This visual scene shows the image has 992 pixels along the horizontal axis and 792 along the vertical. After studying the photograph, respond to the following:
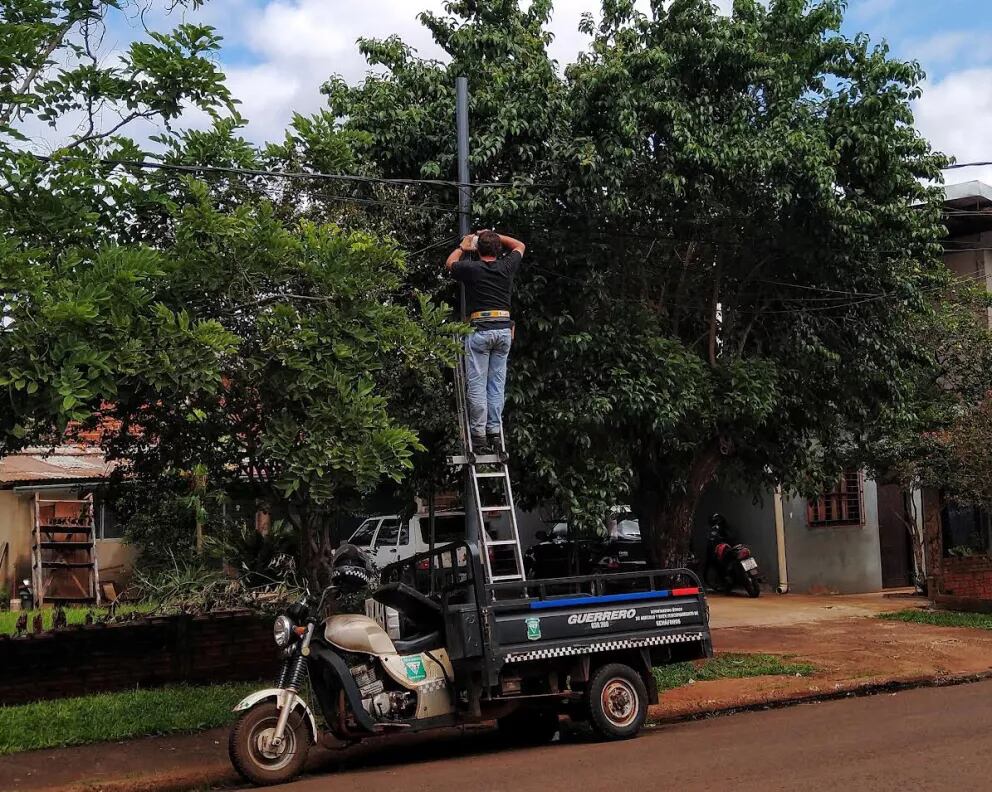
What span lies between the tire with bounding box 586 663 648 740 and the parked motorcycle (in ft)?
37.7

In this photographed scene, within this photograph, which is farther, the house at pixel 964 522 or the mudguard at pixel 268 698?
the house at pixel 964 522

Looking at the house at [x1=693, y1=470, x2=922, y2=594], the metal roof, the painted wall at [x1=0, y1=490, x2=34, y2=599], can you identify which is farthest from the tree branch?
the house at [x1=693, y1=470, x2=922, y2=594]

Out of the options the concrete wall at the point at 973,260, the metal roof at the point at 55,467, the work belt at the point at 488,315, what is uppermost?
the concrete wall at the point at 973,260

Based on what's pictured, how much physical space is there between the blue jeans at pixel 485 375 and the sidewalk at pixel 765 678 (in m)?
2.75

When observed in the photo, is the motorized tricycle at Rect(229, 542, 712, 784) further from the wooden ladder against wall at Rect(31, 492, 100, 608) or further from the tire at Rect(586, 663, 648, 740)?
the wooden ladder against wall at Rect(31, 492, 100, 608)

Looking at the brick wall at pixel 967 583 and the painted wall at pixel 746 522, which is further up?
the painted wall at pixel 746 522

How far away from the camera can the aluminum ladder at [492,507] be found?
358 inches

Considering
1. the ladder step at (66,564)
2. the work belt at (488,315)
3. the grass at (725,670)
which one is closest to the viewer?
the work belt at (488,315)

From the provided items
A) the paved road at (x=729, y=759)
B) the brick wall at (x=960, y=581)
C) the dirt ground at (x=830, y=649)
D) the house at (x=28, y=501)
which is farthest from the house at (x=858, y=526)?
the house at (x=28, y=501)

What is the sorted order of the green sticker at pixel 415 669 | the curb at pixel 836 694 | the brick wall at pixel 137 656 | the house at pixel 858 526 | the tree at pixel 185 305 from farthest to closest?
the house at pixel 858 526 → the curb at pixel 836 694 → the brick wall at pixel 137 656 → the green sticker at pixel 415 669 → the tree at pixel 185 305

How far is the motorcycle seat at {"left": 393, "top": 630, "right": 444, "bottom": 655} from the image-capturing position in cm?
797

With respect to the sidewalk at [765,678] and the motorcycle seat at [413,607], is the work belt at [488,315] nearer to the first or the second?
the motorcycle seat at [413,607]

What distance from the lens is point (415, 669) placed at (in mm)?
7883

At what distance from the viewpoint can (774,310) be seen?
40.2ft
